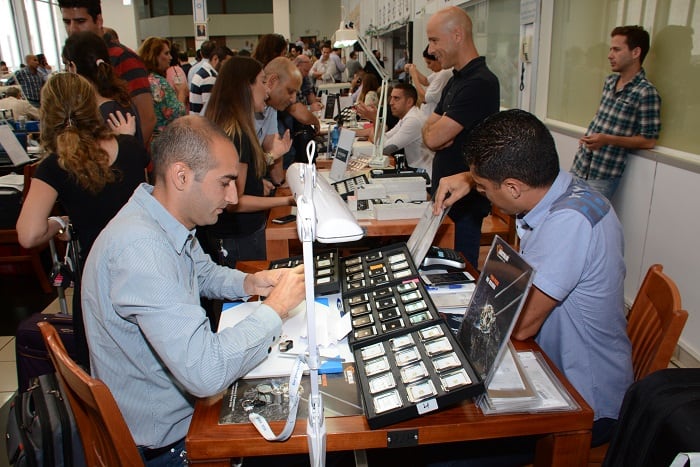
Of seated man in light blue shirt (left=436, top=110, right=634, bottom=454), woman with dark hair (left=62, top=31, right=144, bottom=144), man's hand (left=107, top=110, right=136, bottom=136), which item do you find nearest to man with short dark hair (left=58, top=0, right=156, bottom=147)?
woman with dark hair (left=62, top=31, right=144, bottom=144)

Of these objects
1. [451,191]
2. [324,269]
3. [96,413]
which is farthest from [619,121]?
[96,413]

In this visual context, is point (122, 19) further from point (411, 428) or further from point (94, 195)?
point (411, 428)

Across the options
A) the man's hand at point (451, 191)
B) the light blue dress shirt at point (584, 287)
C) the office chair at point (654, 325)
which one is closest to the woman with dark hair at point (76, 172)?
the man's hand at point (451, 191)

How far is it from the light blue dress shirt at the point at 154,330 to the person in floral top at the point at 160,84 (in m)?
2.34

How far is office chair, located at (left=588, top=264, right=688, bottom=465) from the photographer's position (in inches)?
52.6

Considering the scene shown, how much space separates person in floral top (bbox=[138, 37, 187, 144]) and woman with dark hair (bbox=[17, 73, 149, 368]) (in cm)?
147

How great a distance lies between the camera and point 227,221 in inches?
95.1

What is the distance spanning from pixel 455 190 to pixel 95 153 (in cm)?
126

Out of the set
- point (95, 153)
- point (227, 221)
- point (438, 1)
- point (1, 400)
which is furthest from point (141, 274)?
point (438, 1)

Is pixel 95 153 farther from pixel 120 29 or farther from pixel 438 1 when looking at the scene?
pixel 120 29

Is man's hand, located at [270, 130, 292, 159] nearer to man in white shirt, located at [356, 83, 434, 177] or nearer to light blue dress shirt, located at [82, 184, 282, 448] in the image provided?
man in white shirt, located at [356, 83, 434, 177]

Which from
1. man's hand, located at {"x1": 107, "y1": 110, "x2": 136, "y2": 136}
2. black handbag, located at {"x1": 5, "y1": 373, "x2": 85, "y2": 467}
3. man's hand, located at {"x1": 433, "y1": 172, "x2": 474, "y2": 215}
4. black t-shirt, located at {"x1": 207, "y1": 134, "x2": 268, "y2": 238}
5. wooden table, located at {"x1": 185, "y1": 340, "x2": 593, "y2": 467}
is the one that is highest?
man's hand, located at {"x1": 107, "y1": 110, "x2": 136, "y2": 136}

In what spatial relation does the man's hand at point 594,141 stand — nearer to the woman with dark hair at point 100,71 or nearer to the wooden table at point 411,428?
the wooden table at point 411,428

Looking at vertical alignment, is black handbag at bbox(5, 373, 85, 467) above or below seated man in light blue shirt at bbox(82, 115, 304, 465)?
below
